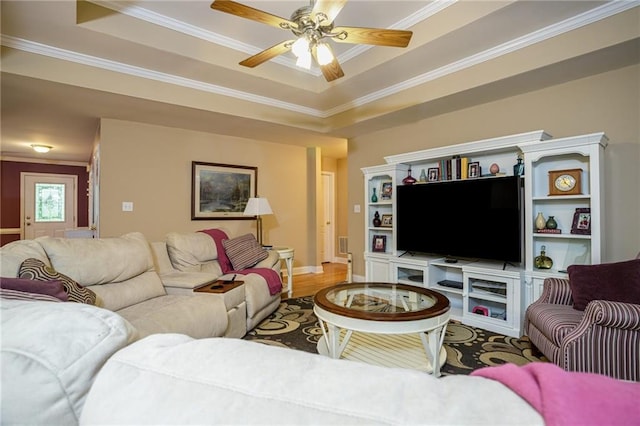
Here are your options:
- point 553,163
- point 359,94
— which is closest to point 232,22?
point 359,94

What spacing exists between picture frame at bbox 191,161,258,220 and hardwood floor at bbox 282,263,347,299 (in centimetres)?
139

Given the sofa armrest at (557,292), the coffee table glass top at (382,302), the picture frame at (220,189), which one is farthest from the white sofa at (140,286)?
the sofa armrest at (557,292)

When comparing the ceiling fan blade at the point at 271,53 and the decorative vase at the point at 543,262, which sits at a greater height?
the ceiling fan blade at the point at 271,53

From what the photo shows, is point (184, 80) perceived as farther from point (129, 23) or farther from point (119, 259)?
point (119, 259)

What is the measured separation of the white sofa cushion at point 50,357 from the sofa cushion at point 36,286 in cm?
114

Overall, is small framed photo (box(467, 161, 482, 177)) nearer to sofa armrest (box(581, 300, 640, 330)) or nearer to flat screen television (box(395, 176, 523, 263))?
flat screen television (box(395, 176, 523, 263))

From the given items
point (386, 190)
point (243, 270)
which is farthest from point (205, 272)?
point (386, 190)

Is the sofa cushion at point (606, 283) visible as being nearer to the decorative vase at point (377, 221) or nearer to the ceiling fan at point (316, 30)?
→ the ceiling fan at point (316, 30)

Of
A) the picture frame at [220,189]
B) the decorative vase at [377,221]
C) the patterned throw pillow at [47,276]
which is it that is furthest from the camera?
the picture frame at [220,189]

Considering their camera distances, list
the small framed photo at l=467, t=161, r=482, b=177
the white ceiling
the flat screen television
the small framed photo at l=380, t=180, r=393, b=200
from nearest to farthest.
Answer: the white ceiling → the flat screen television → the small framed photo at l=467, t=161, r=482, b=177 → the small framed photo at l=380, t=180, r=393, b=200

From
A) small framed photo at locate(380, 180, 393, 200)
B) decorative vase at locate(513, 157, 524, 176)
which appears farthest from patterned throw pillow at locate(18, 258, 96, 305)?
decorative vase at locate(513, 157, 524, 176)

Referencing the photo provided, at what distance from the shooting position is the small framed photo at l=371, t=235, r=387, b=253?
442cm

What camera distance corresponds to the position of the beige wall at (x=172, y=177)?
4.11 meters

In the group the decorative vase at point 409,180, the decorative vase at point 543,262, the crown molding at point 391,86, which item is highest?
the crown molding at point 391,86
